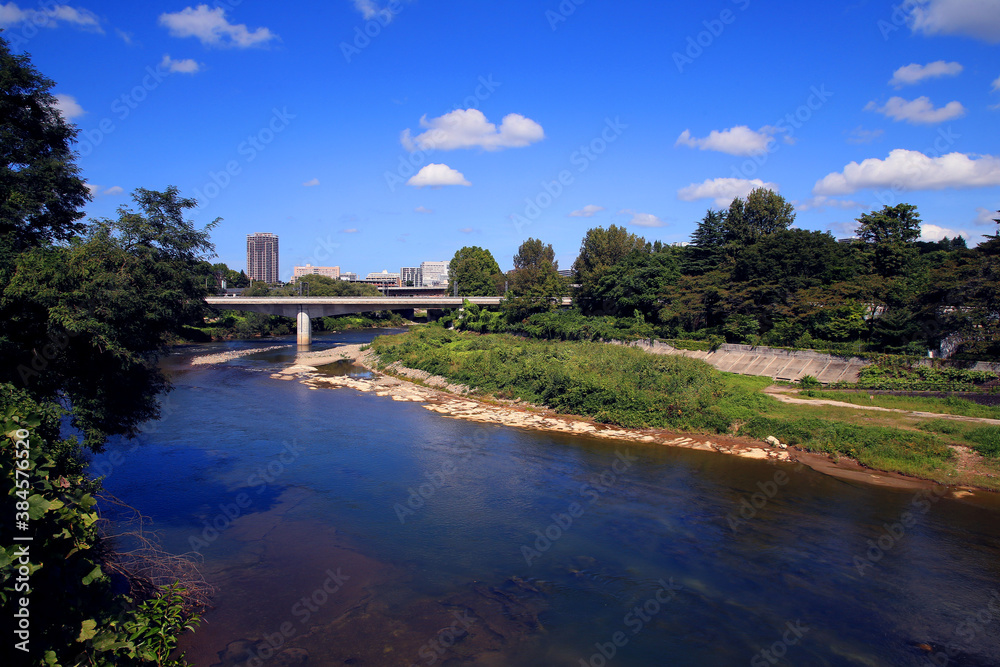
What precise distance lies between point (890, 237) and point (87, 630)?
48.4 m

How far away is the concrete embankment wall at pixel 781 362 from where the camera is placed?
28828mm

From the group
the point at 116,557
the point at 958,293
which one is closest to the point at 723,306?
the point at 958,293

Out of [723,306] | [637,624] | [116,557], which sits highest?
[723,306]

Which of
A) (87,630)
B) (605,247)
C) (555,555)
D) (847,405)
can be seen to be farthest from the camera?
(605,247)

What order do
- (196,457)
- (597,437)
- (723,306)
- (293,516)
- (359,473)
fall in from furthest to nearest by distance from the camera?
(723,306)
(597,437)
(196,457)
(359,473)
(293,516)

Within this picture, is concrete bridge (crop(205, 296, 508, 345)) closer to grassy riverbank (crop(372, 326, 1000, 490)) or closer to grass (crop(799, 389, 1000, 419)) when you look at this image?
grassy riverbank (crop(372, 326, 1000, 490))

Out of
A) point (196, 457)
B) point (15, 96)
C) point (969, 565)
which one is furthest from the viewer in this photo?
point (196, 457)

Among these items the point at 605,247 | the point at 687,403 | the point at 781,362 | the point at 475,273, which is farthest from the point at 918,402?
the point at 475,273

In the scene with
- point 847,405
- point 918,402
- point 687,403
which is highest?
point 918,402

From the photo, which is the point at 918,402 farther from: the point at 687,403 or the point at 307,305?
the point at 307,305

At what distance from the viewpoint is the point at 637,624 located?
36.9 feet

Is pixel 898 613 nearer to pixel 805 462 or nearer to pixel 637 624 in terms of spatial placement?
pixel 637 624

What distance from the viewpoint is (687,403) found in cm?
2580

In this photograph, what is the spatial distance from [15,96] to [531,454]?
18.2m
